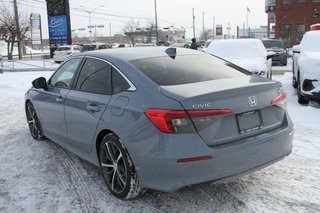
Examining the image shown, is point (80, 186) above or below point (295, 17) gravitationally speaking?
below

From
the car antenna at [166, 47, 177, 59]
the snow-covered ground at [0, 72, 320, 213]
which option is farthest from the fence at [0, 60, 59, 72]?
the car antenna at [166, 47, 177, 59]

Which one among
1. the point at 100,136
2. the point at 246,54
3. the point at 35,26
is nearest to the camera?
the point at 100,136

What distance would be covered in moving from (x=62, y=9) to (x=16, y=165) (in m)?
34.9

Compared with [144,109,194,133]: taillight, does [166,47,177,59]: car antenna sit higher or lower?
higher

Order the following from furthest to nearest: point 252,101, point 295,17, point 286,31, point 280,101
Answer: point 286,31 < point 295,17 < point 280,101 < point 252,101

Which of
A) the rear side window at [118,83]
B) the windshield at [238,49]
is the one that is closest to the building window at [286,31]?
the windshield at [238,49]

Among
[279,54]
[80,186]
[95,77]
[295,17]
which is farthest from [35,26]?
[80,186]

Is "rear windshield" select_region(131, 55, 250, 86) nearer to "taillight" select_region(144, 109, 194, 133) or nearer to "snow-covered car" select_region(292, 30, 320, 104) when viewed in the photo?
"taillight" select_region(144, 109, 194, 133)

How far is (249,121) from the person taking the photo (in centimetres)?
358

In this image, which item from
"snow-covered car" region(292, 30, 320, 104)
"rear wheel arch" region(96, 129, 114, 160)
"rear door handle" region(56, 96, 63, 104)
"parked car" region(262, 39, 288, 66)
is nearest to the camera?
"rear wheel arch" region(96, 129, 114, 160)

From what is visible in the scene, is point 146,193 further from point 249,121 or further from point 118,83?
point 249,121

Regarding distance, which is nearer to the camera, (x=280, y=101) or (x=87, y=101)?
(x=280, y=101)

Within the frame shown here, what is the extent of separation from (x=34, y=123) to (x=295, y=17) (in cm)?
4164

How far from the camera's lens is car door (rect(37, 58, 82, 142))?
4977 mm
